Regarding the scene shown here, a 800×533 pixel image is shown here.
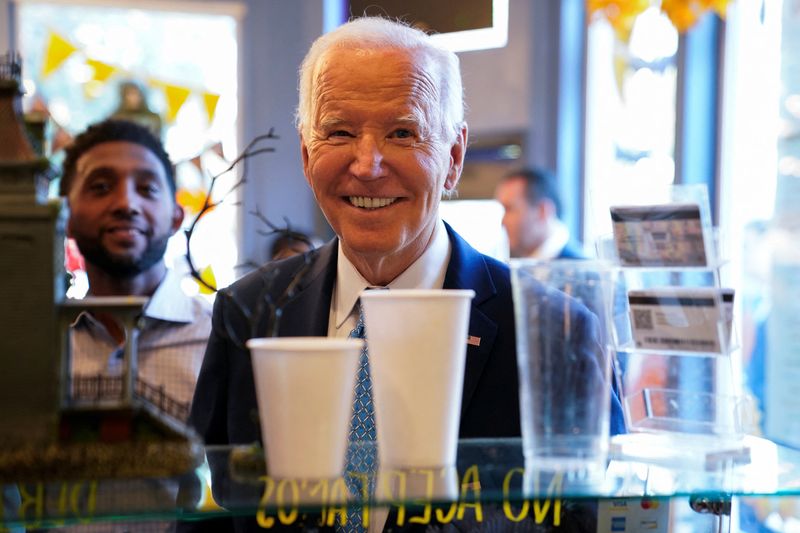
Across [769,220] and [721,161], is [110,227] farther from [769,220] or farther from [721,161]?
[721,161]

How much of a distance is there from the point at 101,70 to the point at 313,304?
18.7 ft

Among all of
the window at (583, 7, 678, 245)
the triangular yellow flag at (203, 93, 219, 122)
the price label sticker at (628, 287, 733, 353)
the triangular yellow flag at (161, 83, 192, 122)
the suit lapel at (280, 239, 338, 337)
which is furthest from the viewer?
the triangular yellow flag at (203, 93, 219, 122)

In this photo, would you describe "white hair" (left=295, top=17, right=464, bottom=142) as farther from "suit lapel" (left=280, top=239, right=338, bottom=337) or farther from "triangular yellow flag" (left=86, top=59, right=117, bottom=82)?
→ "triangular yellow flag" (left=86, top=59, right=117, bottom=82)

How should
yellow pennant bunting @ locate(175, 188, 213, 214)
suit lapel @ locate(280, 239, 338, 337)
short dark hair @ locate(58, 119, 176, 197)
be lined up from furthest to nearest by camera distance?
yellow pennant bunting @ locate(175, 188, 213, 214) < short dark hair @ locate(58, 119, 176, 197) < suit lapel @ locate(280, 239, 338, 337)

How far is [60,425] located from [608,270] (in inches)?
25.0

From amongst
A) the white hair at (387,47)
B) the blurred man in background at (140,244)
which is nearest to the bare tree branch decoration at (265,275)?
the white hair at (387,47)

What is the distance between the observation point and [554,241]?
595 cm

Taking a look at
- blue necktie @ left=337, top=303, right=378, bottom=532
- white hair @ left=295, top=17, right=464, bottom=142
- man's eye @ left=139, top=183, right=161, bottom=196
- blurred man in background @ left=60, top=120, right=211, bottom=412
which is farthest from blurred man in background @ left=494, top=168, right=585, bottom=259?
blue necktie @ left=337, top=303, right=378, bottom=532

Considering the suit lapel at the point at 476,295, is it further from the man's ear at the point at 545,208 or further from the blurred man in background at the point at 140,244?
the man's ear at the point at 545,208

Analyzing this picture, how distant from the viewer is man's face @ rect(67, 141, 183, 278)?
Answer: 234 centimetres

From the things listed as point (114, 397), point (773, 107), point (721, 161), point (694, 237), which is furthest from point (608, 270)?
point (721, 161)

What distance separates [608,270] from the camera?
1205mm

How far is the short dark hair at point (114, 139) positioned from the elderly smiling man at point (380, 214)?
0.76m

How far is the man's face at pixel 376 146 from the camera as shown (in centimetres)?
164
